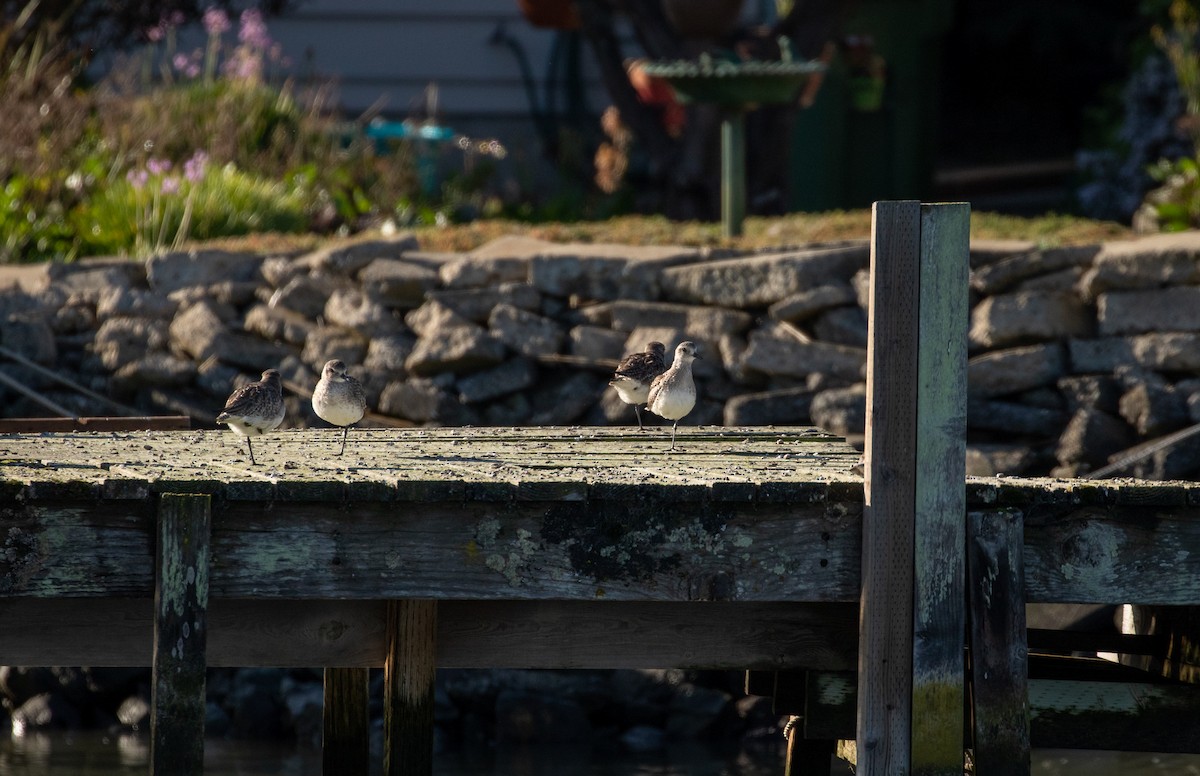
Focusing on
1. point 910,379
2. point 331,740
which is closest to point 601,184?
point 331,740

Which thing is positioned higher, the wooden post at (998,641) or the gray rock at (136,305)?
the gray rock at (136,305)

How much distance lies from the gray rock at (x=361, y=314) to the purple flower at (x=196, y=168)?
1.90 metres

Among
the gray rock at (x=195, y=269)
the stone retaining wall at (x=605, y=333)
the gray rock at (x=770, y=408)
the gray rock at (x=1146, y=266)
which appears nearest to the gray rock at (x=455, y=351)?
the stone retaining wall at (x=605, y=333)

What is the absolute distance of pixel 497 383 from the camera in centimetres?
920

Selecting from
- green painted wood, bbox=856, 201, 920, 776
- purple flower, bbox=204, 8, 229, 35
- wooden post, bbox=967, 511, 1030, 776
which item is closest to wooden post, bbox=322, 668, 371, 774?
green painted wood, bbox=856, 201, 920, 776

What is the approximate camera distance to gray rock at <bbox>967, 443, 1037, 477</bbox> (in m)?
8.73

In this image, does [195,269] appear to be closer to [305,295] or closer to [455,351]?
[305,295]

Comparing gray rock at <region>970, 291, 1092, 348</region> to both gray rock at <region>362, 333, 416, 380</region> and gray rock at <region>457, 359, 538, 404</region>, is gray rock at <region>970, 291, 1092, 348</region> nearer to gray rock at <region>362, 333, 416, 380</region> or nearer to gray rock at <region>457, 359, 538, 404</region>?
gray rock at <region>457, 359, 538, 404</region>

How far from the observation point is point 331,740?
19.8 feet

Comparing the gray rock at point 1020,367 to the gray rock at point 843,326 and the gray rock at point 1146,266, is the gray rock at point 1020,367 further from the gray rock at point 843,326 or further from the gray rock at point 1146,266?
the gray rock at point 843,326

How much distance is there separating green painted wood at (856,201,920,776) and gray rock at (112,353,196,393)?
5656 mm

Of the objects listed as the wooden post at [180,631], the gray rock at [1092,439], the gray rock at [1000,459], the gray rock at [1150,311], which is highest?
the gray rock at [1150,311]

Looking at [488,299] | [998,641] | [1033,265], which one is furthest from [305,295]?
[998,641]

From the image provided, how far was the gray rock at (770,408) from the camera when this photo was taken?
8984mm
